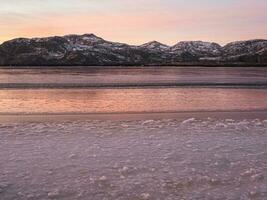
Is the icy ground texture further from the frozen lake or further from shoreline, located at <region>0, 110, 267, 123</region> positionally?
shoreline, located at <region>0, 110, 267, 123</region>

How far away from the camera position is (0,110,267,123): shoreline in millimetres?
16250

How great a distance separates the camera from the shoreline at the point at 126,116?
Result: 16.2 m

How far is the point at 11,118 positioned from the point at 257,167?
10449 mm

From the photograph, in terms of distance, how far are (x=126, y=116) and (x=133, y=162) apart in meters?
8.05

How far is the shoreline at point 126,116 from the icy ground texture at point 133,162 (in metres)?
2.17

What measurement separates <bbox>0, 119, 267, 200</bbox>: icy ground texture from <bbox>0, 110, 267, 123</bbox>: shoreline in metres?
2.17

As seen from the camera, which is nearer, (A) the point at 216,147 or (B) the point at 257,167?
(B) the point at 257,167

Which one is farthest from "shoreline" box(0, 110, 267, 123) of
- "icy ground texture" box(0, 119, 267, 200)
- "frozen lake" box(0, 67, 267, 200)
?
"icy ground texture" box(0, 119, 267, 200)

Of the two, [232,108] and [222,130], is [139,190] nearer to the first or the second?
[222,130]

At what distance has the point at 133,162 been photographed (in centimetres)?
920

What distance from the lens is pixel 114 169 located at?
8664 millimetres

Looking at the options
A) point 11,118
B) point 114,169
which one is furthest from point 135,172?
point 11,118

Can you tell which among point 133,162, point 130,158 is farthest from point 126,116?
point 133,162

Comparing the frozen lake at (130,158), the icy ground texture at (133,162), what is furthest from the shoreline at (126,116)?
the icy ground texture at (133,162)
